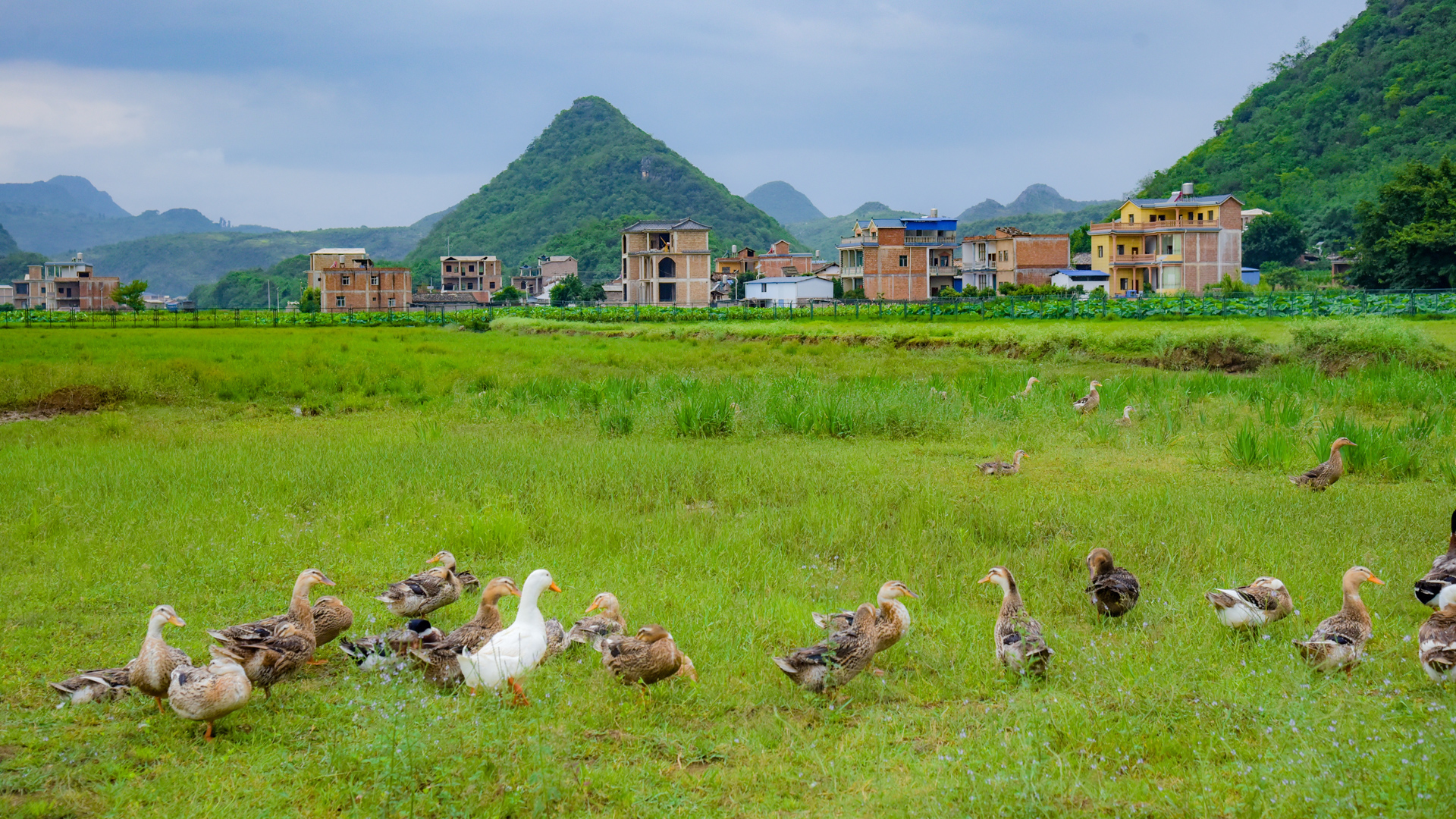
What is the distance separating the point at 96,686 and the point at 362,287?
88827 mm

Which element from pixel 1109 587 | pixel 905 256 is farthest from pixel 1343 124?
pixel 1109 587

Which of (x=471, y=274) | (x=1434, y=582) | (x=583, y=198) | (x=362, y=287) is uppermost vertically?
(x=583, y=198)

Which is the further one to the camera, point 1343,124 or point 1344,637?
point 1343,124

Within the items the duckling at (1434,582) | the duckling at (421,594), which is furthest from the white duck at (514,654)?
the duckling at (1434,582)

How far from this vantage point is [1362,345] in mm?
22062

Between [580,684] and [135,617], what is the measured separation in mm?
3290

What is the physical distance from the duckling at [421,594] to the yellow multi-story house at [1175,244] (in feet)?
218

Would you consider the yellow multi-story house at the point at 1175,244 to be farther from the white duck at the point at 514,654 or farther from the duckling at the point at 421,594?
the white duck at the point at 514,654

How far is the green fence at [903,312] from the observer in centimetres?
3416

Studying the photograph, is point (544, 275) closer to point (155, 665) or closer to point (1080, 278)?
point (1080, 278)

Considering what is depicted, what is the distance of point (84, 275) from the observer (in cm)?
10338

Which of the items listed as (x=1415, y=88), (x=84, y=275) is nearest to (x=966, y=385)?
(x=1415, y=88)

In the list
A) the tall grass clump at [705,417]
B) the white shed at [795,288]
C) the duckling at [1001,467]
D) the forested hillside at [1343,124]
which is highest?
the forested hillside at [1343,124]

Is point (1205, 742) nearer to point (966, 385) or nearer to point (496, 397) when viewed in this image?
point (966, 385)
